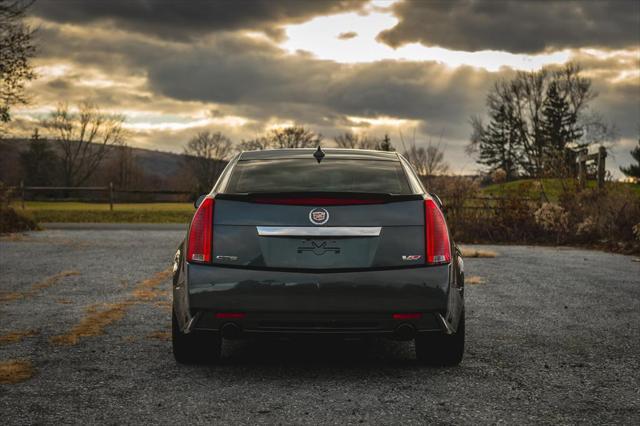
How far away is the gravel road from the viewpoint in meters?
3.79

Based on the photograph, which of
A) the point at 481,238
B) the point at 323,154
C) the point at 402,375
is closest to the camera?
the point at 402,375

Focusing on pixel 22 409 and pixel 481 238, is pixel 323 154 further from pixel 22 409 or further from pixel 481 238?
pixel 481 238

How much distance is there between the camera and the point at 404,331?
429 centimetres

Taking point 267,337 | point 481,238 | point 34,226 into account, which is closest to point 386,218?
point 267,337

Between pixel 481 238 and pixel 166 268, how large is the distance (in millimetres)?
9423

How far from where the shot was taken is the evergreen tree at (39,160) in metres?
77.9

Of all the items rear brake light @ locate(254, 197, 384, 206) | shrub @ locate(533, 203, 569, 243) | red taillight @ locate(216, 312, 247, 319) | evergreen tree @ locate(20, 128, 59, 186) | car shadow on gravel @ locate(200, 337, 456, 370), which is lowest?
car shadow on gravel @ locate(200, 337, 456, 370)

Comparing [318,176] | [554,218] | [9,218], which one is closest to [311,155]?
[318,176]

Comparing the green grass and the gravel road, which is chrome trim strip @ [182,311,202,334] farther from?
the green grass

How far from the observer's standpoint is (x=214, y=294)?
4.27 m

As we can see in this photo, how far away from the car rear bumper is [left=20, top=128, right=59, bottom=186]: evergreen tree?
79140 mm

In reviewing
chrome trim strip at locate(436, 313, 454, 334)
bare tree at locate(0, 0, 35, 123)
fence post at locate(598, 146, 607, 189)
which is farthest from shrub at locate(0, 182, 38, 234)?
chrome trim strip at locate(436, 313, 454, 334)

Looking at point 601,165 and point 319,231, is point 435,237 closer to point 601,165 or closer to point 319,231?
point 319,231

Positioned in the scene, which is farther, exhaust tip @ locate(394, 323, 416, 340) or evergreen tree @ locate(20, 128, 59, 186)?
evergreen tree @ locate(20, 128, 59, 186)
